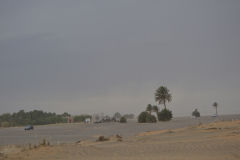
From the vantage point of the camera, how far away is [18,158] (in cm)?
1716

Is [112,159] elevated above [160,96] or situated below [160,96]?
below

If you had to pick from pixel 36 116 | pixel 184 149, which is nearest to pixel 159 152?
pixel 184 149

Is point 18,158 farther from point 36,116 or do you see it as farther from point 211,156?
point 36,116

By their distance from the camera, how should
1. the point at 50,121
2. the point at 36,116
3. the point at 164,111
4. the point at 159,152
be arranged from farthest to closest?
the point at 36,116 → the point at 50,121 → the point at 164,111 → the point at 159,152

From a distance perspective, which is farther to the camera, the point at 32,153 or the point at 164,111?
the point at 164,111

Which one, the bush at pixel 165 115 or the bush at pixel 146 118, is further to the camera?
the bush at pixel 165 115

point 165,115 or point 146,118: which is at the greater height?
point 165,115

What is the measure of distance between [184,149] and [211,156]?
2846mm

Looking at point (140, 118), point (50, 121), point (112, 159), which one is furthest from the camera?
point (50, 121)

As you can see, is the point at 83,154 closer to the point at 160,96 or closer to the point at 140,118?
the point at 140,118

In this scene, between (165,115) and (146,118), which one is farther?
(165,115)

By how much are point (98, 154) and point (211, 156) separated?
19.9ft

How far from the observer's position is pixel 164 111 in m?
94.0

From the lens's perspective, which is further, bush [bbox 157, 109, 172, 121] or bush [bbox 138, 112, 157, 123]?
bush [bbox 157, 109, 172, 121]
